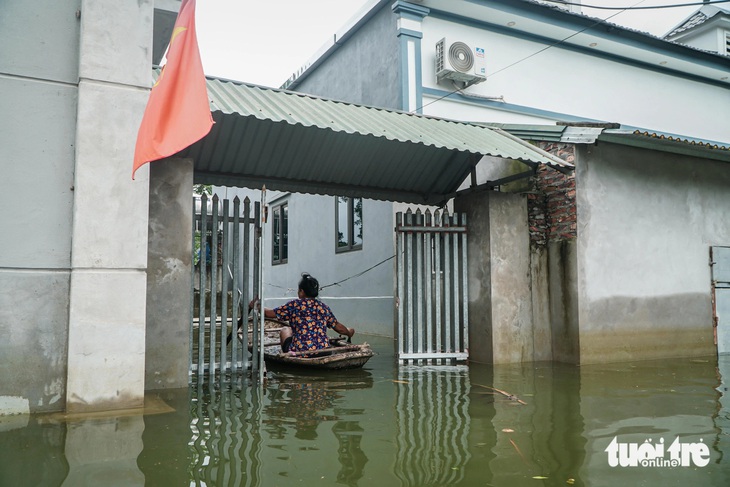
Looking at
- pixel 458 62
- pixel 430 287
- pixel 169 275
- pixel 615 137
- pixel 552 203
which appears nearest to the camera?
pixel 169 275

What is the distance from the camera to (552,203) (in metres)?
8.58

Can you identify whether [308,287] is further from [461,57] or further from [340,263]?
[340,263]

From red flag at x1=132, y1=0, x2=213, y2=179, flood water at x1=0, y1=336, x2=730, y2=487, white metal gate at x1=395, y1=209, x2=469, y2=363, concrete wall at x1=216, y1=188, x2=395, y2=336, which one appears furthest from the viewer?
concrete wall at x1=216, y1=188, x2=395, y2=336

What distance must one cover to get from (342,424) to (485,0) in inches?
384

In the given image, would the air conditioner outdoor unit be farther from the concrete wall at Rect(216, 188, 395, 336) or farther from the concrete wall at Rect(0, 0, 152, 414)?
the concrete wall at Rect(0, 0, 152, 414)

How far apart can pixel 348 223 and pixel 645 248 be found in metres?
7.07

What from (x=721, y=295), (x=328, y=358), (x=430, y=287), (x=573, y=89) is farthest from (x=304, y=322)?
(x=573, y=89)

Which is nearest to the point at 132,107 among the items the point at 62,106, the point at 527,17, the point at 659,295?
the point at 62,106

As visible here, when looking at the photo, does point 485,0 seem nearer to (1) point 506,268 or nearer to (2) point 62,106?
(1) point 506,268

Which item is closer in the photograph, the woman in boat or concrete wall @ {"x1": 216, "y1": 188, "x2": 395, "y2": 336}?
the woman in boat

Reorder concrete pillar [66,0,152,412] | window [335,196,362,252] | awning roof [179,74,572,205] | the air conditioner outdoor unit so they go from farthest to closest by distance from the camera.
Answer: window [335,196,362,252] → the air conditioner outdoor unit → awning roof [179,74,572,205] → concrete pillar [66,0,152,412]

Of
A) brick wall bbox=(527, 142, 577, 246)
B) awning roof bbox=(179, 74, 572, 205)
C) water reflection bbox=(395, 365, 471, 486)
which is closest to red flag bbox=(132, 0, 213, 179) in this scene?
awning roof bbox=(179, 74, 572, 205)

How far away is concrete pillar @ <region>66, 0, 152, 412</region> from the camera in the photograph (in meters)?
4.84

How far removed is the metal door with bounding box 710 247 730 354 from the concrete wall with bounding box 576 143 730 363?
0.45ft
